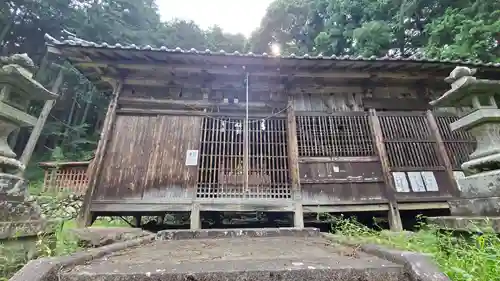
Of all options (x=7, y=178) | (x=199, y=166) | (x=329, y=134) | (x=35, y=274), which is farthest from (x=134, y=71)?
(x=35, y=274)

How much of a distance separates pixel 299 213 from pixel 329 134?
94.8 inches

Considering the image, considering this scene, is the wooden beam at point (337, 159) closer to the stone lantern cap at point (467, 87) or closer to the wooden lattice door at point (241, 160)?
the wooden lattice door at point (241, 160)

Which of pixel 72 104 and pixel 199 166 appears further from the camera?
pixel 72 104

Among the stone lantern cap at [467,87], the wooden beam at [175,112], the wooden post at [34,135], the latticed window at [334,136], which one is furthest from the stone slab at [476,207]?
the wooden post at [34,135]

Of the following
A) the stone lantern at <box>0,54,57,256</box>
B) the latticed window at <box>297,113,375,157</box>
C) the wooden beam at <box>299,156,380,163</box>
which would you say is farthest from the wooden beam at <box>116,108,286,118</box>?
the stone lantern at <box>0,54,57,256</box>

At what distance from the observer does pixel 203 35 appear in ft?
74.6

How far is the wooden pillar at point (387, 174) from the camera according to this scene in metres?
6.24

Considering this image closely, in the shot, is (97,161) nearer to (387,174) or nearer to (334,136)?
(334,136)

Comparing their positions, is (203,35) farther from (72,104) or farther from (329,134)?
(329,134)

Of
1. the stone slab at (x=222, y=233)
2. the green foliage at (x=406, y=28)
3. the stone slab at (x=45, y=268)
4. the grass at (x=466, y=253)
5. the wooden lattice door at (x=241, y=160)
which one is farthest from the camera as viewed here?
the green foliage at (x=406, y=28)

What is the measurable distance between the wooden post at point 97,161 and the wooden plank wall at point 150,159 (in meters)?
0.13

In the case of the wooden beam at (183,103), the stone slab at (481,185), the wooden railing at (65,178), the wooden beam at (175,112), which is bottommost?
the stone slab at (481,185)

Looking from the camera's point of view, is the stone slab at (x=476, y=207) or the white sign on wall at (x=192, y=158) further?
the white sign on wall at (x=192, y=158)

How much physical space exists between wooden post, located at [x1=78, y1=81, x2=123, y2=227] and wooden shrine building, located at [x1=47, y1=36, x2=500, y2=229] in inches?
1.0
